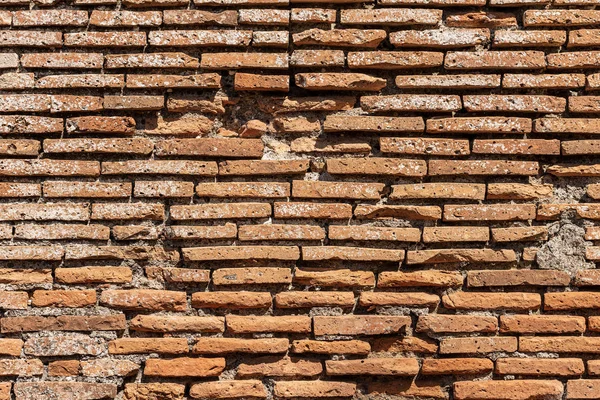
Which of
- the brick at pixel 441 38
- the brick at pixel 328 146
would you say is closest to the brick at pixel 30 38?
the brick at pixel 328 146

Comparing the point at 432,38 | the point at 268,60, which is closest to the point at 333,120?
the point at 268,60

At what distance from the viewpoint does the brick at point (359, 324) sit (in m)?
2.78

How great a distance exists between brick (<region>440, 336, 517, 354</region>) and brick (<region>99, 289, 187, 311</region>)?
3.84 ft

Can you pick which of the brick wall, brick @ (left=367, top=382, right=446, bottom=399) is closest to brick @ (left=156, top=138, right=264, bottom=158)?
the brick wall

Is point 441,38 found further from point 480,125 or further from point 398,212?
point 398,212

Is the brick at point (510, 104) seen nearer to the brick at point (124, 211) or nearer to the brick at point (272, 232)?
the brick at point (272, 232)

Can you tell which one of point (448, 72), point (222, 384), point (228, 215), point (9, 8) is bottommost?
point (222, 384)

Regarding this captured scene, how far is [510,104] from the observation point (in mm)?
2826

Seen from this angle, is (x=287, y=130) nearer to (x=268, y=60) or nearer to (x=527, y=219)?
(x=268, y=60)

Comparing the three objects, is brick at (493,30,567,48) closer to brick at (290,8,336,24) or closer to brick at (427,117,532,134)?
brick at (427,117,532,134)

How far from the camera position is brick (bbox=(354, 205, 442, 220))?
9.23 feet

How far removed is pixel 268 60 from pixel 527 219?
135cm

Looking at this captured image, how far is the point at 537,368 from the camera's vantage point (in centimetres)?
280

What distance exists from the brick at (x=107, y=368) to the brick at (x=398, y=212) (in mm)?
1192
